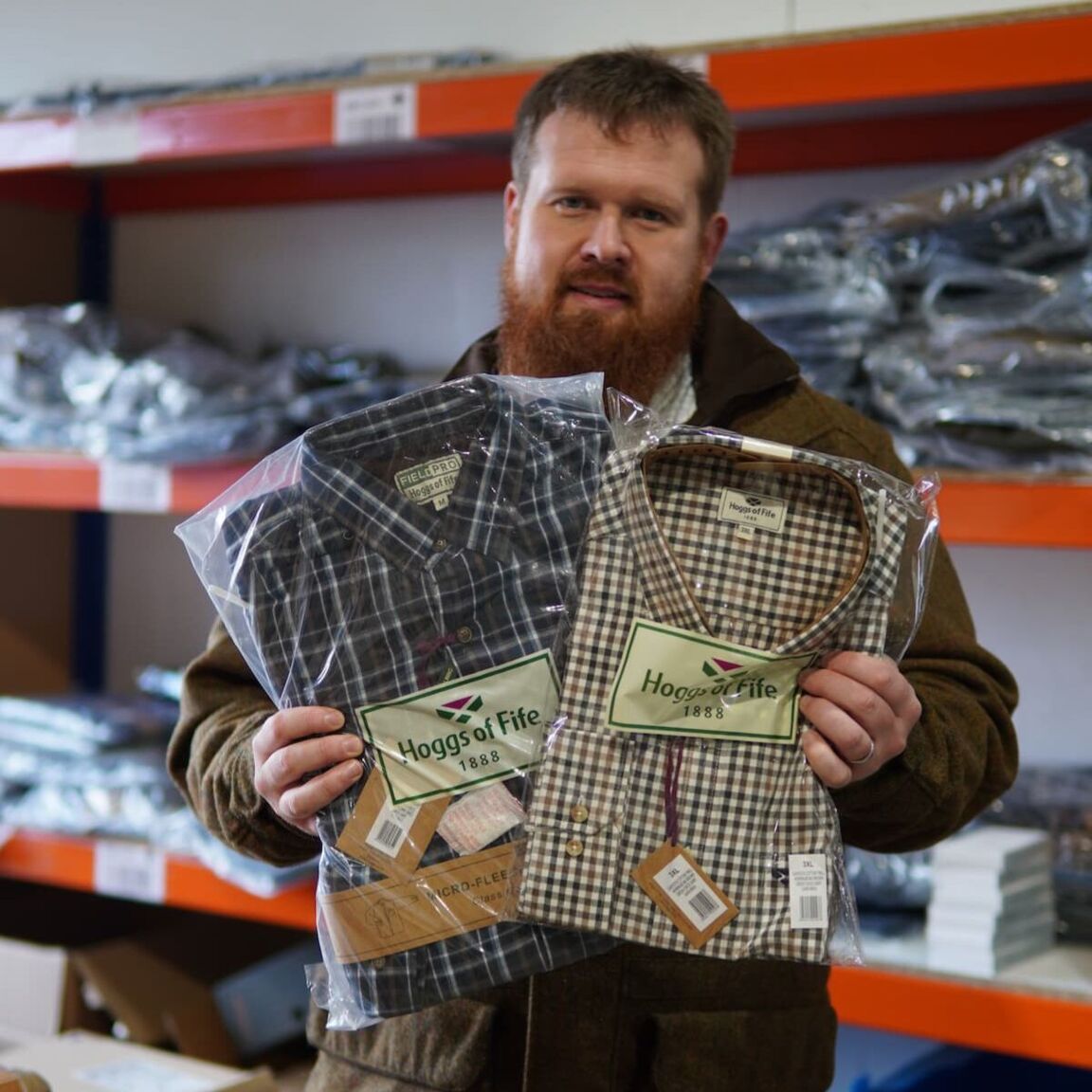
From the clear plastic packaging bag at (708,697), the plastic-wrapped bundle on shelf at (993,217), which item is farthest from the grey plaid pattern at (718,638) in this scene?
the plastic-wrapped bundle on shelf at (993,217)

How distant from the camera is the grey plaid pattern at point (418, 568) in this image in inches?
45.5

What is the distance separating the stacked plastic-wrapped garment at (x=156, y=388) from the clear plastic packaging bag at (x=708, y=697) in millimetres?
1280

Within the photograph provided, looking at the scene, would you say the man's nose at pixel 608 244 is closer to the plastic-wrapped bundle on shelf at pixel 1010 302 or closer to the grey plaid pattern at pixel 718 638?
the grey plaid pattern at pixel 718 638

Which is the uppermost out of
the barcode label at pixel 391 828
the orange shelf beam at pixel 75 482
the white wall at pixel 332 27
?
the white wall at pixel 332 27

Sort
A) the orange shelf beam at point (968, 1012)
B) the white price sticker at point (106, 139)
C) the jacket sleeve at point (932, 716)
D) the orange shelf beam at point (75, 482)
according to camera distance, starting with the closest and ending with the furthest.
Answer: the jacket sleeve at point (932, 716), the orange shelf beam at point (968, 1012), the orange shelf beam at point (75, 482), the white price sticker at point (106, 139)

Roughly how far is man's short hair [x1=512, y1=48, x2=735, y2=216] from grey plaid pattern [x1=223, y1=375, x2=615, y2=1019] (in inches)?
16.7

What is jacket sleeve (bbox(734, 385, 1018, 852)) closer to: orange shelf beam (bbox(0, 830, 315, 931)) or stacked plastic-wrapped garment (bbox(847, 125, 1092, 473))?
stacked plastic-wrapped garment (bbox(847, 125, 1092, 473))

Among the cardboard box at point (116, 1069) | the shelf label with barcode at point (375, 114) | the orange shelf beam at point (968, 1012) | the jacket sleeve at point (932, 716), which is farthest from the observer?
the shelf label with barcode at point (375, 114)

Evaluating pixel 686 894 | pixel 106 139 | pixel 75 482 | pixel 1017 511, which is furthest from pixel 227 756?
pixel 106 139

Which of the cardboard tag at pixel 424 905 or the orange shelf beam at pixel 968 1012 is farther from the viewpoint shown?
the orange shelf beam at pixel 968 1012

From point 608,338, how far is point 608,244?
9 cm

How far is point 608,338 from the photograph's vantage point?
146 cm

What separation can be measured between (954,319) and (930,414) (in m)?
0.14

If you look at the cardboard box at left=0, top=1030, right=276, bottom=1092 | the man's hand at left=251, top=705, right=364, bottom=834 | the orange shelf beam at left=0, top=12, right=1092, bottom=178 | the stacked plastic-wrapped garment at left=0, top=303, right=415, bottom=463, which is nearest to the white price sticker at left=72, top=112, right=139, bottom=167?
the orange shelf beam at left=0, top=12, right=1092, bottom=178
